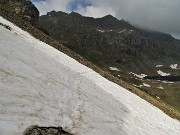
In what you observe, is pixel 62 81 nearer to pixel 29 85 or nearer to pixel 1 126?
pixel 29 85

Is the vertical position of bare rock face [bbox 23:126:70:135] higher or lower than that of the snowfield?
lower

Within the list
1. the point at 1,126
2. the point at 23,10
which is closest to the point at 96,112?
the point at 1,126

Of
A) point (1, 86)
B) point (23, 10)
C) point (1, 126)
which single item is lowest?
point (1, 126)

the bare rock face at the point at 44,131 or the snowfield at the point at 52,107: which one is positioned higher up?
the snowfield at the point at 52,107

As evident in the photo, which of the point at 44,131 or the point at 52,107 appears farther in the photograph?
the point at 52,107

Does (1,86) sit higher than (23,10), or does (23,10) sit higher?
(23,10)

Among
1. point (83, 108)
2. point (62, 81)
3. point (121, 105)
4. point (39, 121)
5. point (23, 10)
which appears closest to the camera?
point (39, 121)

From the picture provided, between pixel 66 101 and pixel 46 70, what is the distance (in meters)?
5.62

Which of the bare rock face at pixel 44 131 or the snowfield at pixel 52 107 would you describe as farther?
the snowfield at pixel 52 107

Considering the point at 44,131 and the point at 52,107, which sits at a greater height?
the point at 52,107

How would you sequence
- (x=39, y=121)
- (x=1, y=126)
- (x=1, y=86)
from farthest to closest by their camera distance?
(x=1, y=86) < (x=39, y=121) < (x=1, y=126)

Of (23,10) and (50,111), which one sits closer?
(50,111)

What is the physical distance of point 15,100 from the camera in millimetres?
13617

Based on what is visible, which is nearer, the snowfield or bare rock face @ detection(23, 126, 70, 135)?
bare rock face @ detection(23, 126, 70, 135)
